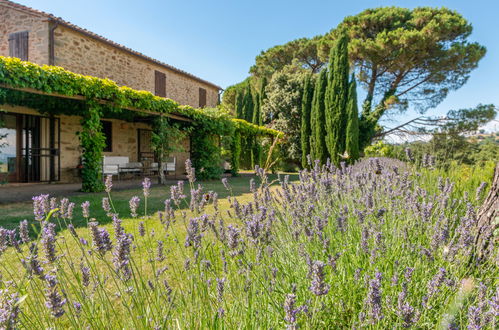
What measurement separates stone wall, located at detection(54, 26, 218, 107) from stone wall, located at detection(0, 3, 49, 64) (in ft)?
1.05

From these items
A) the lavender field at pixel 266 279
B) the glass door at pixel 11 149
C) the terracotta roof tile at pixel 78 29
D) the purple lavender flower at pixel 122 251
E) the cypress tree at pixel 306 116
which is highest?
the terracotta roof tile at pixel 78 29

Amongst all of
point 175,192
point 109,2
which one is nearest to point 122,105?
point 109,2

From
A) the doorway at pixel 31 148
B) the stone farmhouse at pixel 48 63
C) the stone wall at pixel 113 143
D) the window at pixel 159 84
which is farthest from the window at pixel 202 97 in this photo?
the doorway at pixel 31 148

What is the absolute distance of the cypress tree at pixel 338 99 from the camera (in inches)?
548

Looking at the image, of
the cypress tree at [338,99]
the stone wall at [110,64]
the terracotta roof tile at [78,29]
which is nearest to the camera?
the terracotta roof tile at [78,29]

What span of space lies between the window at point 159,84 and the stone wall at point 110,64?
0.18 metres

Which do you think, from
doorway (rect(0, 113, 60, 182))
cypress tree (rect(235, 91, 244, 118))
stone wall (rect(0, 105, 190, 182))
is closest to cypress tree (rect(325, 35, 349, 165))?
stone wall (rect(0, 105, 190, 182))

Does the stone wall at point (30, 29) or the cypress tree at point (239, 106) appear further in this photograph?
the cypress tree at point (239, 106)

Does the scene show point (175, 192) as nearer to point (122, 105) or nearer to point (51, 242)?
point (51, 242)

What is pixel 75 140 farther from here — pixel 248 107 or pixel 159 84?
pixel 248 107

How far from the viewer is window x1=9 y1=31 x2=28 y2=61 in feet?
29.0

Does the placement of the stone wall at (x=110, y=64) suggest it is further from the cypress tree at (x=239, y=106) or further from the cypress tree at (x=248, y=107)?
the cypress tree at (x=239, y=106)

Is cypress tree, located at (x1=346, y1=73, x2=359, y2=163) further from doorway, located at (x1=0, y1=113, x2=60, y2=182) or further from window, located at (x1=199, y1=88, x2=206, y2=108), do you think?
doorway, located at (x1=0, y1=113, x2=60, y2=182)

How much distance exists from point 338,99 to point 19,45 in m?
12.6
